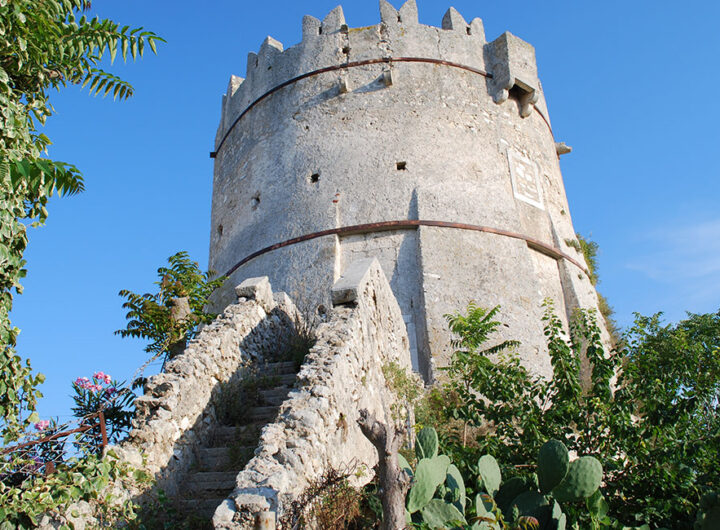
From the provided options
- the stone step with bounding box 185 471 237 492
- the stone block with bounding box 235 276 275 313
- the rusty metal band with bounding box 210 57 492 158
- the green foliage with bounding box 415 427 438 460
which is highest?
the rusty metal band with bounding box 210 57 492 158

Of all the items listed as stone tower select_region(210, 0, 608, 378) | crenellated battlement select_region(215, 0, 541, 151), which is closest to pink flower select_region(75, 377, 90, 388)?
stone tower select_region(210, 0, 608, 378)

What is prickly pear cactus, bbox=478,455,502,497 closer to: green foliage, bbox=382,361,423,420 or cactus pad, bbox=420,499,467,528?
cactus pad, bbox=420,499,467,528

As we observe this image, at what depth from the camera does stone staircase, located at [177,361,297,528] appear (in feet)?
16.1

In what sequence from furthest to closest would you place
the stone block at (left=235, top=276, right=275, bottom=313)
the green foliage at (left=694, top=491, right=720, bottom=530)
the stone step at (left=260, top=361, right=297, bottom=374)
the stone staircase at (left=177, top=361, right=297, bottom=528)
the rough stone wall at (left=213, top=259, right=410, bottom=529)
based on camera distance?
1. the stone block at (left=235, top=276, right=275, bottom=313)
2. the stone step at (left=260, top=361, right=297, bottom=374)
3. the stone staircase at (left=177, top=361, right=297, bottom=528)
4. the green foliage at (left=694, top=491, right=720, bottom=530)
5. the rough stone wall at (left=213, top=259, right=410, bottom=529)

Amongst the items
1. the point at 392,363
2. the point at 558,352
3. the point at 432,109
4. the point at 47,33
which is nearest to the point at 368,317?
the point at 392,363

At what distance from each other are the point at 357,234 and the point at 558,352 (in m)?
5.11

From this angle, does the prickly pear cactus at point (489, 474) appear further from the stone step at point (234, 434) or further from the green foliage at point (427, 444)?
the stone step at point (234, 434)

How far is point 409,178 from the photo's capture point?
10953mm

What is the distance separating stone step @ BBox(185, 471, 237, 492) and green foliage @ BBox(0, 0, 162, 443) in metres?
1.37

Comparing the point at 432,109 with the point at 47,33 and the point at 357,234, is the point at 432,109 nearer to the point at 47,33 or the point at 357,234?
the point at 357,234

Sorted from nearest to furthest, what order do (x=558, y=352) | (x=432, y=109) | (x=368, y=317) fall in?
(x=558, y=352) → (x=368, y=317) → (x=432, y=109)

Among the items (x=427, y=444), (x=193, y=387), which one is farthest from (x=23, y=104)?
(x=427, y=444)

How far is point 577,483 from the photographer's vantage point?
4.77 meters

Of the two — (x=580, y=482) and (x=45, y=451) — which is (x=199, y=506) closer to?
(x=45, y=451)
